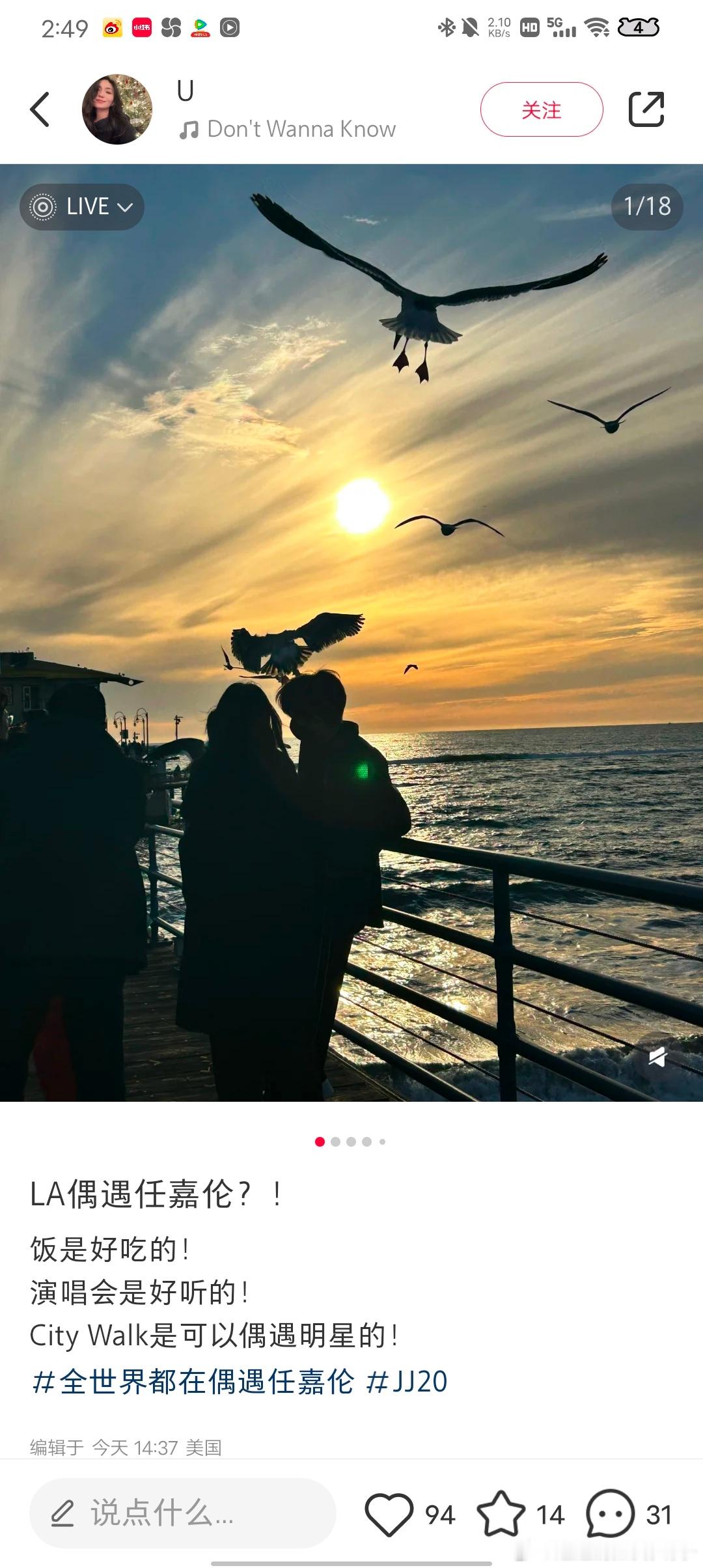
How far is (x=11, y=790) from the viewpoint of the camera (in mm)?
2404

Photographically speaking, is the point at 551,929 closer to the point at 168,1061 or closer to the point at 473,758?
the point at 168,1061

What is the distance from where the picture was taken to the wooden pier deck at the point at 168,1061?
3.89 m

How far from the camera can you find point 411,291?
8.35 ft

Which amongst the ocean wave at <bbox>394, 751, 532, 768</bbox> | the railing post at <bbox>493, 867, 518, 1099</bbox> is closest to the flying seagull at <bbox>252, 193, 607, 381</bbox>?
the railing post at <bbox>493, 867, 518, 1099</bbox>

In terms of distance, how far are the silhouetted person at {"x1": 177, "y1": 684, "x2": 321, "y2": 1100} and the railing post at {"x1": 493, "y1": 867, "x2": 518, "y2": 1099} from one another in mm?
791

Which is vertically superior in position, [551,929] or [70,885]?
[70,885]

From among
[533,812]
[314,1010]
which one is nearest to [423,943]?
[314,1010]
